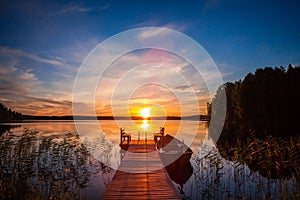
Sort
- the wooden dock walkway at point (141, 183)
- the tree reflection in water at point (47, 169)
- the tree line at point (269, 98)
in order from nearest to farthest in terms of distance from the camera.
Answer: the wooden dock walkway at point (141, 183)
the tree reflection in water at point (47, 169)
the tree line at point (269, 98)

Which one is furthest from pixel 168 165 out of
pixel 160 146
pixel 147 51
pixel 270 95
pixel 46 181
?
pixel 270 95

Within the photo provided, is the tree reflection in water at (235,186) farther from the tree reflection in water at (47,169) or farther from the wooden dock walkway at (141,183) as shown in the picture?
the tree reflection in water at (47,169)

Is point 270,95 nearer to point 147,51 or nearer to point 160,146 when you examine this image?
point 147,51

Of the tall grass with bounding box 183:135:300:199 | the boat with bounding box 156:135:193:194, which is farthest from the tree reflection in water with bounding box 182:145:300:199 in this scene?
the boat with bounding box 156:135:193:194

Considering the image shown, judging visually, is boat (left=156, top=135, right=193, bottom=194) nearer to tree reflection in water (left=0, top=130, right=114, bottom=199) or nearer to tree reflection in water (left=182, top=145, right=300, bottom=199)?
tree reflection in water (left=182, top=145, right=300, bottom=199)

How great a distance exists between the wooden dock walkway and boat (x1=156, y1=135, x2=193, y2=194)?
90 centimetres

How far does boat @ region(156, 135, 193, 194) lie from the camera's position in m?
15.0

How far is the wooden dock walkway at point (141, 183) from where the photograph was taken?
29.1 ft

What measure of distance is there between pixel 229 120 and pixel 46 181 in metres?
66.1

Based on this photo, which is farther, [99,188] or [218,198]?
[99,188]

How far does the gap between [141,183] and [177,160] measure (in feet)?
18.2

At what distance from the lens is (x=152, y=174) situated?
11977 mm

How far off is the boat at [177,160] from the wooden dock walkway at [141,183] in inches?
35.4

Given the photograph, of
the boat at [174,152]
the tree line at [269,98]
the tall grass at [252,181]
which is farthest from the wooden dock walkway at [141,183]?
the tree line at [269,98]
